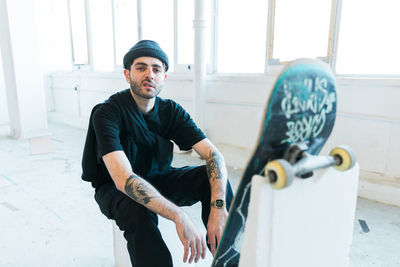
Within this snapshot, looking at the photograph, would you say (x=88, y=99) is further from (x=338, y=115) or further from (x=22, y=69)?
(x=338, y=115)

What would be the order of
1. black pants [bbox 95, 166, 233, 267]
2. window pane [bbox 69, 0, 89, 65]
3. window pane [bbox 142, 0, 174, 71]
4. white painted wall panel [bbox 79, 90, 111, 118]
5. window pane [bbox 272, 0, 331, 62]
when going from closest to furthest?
black pants [bbox 95, 166, 233, 267] → window pane [bbox 272, 0, 331, 62] → window pane [bbox 142, 0, 174, 71] → white painted wall panel [bbox 79, 90, 111, 118] → window pane [bbox 69, 0, 89, 65]

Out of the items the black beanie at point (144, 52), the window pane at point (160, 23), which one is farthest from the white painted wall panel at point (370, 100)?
the window pane at point (160, 23)

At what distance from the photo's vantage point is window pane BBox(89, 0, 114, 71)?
516cm

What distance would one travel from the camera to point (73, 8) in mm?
5848

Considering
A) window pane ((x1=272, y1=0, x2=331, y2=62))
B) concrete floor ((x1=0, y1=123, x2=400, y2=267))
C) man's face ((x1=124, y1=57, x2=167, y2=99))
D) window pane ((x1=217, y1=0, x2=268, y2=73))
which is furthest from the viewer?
window pane ((x1=217, y1=0, x2=268, y2=73))

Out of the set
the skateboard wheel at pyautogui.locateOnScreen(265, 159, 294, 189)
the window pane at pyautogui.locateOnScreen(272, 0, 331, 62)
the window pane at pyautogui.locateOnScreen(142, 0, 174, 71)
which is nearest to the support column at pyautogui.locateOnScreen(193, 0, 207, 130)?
the window pane at pyautogui.locateOnScreen(272, 0, 331, 62)

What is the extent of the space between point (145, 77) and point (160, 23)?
3.10 m

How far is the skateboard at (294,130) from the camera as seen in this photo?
613 mm

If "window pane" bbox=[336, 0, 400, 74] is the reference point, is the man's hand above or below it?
below

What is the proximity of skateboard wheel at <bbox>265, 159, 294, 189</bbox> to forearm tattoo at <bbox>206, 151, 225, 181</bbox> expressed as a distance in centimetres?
65

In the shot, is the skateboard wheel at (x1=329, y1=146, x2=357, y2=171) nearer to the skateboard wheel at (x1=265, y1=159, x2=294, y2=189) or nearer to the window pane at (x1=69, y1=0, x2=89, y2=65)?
the skateboard wheel at (x1=265, y1=159, x2=294, y2=189)

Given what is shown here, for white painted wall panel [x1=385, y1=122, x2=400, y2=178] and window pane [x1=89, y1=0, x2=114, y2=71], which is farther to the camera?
window pane [x1=89, y1=0, x2=114, y2=71]

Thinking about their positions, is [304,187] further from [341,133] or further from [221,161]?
[341,133]

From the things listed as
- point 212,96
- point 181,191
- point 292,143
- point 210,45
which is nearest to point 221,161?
point 181,191
